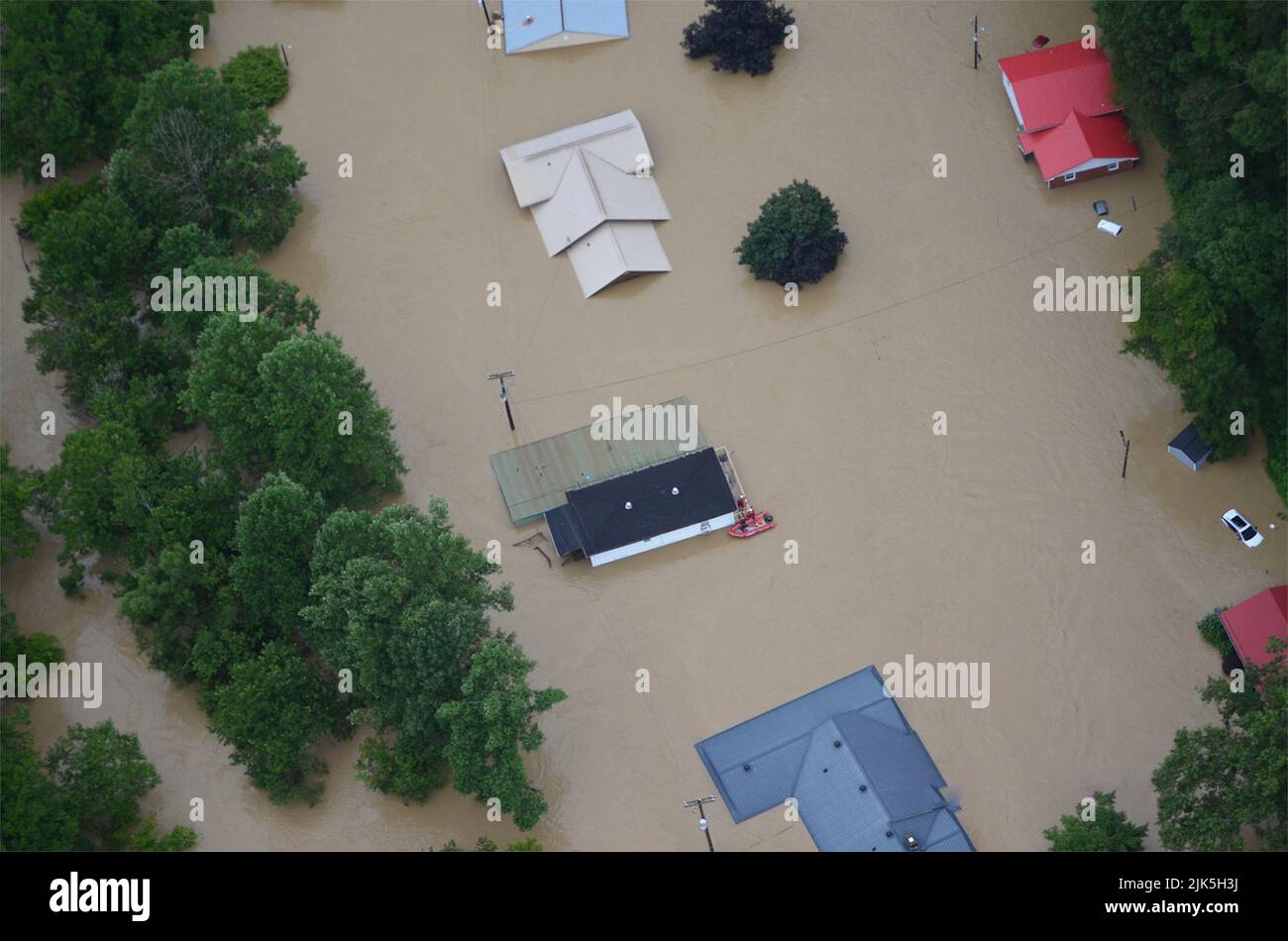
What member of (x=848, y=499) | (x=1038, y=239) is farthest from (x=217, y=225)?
(x=1038, y=239)

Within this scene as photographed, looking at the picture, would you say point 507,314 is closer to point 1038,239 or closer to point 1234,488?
point 1038,239

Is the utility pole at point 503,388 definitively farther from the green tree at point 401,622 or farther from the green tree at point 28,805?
the green tree at point 28,805

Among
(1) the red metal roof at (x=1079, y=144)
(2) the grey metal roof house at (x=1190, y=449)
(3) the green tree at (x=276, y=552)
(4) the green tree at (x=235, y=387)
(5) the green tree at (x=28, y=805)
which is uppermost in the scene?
(1) the red metal roof at (x=1079, y=144)

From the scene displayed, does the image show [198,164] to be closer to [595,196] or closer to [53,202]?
[53,202]

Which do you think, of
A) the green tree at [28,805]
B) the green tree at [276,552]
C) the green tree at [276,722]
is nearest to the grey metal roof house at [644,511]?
the green tree at [276,552]

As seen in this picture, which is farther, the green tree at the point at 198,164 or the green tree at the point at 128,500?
the green tree at the point at 198,164

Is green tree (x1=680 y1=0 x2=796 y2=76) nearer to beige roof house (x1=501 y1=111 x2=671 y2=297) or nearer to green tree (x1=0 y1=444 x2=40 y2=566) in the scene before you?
beige roof house (x1=501 y1=111 x2=671 y2=297)
